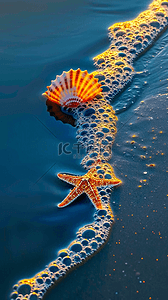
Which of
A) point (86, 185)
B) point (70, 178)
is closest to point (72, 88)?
point (70, 178)

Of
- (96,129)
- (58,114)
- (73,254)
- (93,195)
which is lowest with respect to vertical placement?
(73,254)

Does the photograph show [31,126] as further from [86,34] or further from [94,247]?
[86,34]

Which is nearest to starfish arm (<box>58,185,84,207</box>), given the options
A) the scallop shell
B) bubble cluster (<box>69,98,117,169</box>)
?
bubble cluster (<box>69,98,117,169</box>)

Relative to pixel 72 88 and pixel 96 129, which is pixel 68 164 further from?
pixel 72 88

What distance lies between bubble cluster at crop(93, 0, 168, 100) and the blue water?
19 cm

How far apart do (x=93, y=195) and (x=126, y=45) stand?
3.73 m

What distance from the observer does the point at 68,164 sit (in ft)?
14.1

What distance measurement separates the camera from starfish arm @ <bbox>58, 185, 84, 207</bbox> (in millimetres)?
3777

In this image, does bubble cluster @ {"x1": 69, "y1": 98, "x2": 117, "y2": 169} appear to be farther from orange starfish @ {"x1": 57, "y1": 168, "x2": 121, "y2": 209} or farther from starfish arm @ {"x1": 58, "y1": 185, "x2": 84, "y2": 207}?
starfish arm @ {"x1": 58, "y1": 185, "x2": 84, "y2": 207}

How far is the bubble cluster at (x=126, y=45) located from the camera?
546cm

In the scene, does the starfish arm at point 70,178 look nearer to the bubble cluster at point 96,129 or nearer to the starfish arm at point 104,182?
the starfish arm at point 104,182

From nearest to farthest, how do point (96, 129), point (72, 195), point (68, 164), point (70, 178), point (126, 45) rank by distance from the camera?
point (72, 195) < point (70, 178) < point (68, 164) < point (96, 129) < point (126, 45)

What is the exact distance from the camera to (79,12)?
21.5ft

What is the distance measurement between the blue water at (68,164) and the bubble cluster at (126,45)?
192 millimetres
